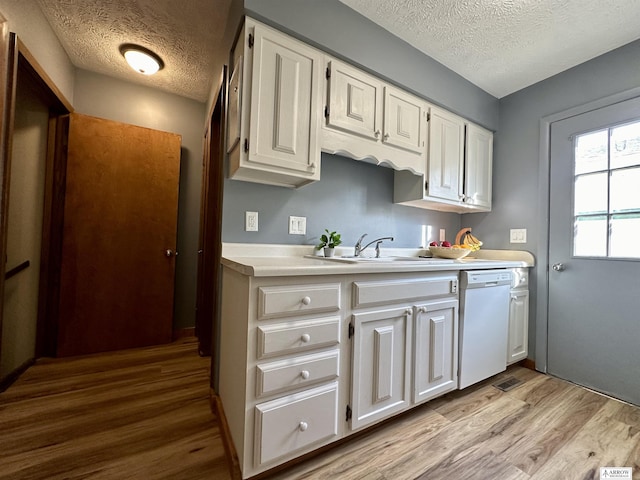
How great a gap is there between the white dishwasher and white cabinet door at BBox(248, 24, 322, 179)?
49.9 inches

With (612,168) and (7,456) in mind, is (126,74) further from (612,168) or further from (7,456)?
(612,168)

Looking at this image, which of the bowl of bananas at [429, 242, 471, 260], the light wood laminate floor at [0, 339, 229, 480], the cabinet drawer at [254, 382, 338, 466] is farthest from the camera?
the bowl of bananas at [429, 242, 471, 260]

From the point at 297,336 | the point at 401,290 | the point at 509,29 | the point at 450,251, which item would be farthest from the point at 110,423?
the point at 509,29

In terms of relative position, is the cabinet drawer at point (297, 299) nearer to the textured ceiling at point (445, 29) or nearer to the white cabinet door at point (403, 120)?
the white cabinet door at point (403, 120)

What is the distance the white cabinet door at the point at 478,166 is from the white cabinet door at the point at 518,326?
0.86 m

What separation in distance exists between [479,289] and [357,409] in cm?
113

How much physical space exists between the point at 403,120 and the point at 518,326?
188 centimetres

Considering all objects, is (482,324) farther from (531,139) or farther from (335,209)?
(531,139)

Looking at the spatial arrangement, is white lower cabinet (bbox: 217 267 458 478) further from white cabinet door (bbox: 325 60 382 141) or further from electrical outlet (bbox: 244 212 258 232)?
white cabinet door (bbox: 325 60 382 141)

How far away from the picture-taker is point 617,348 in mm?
1812

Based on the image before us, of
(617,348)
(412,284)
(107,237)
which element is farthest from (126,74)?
(617,348)

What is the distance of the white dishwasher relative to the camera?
5.56ft

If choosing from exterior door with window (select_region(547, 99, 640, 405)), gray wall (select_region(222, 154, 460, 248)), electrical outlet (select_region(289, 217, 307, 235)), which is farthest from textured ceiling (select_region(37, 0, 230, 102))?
exterior door with window (select_region(547, 99, 640, 405))

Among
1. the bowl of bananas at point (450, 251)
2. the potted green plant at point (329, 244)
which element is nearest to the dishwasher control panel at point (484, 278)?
the bowl of bananas at point (450, 251)
